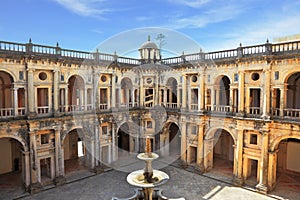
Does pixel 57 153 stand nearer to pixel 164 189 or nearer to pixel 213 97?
pixel 164 189

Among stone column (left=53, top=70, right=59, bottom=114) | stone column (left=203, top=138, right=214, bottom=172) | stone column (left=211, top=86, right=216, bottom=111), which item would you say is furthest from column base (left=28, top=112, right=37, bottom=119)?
stone column (left=211, top=86, right=216, bottom=111)

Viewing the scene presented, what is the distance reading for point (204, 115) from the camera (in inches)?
948

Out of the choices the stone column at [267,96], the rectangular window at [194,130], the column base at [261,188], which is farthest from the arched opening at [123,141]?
the stone column at [267,96]

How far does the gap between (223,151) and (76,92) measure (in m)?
19.9

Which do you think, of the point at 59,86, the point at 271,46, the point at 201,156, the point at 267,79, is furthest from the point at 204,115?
the point at 59,86

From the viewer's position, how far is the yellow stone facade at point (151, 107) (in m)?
19.6

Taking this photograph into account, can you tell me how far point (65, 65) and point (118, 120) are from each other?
8526 mm

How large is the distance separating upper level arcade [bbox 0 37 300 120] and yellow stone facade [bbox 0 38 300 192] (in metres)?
0.09

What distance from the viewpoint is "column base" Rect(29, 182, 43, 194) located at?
65.0ft

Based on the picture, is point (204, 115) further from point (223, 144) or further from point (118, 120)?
point (118, 120)

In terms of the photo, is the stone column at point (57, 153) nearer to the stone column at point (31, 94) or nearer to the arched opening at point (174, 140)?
the stone column at point (31, 94)

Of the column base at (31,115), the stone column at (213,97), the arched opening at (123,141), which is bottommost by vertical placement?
the arched opening at (123,141)

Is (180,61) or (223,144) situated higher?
(180,61)

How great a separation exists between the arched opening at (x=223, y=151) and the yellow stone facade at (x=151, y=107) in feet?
0.43
